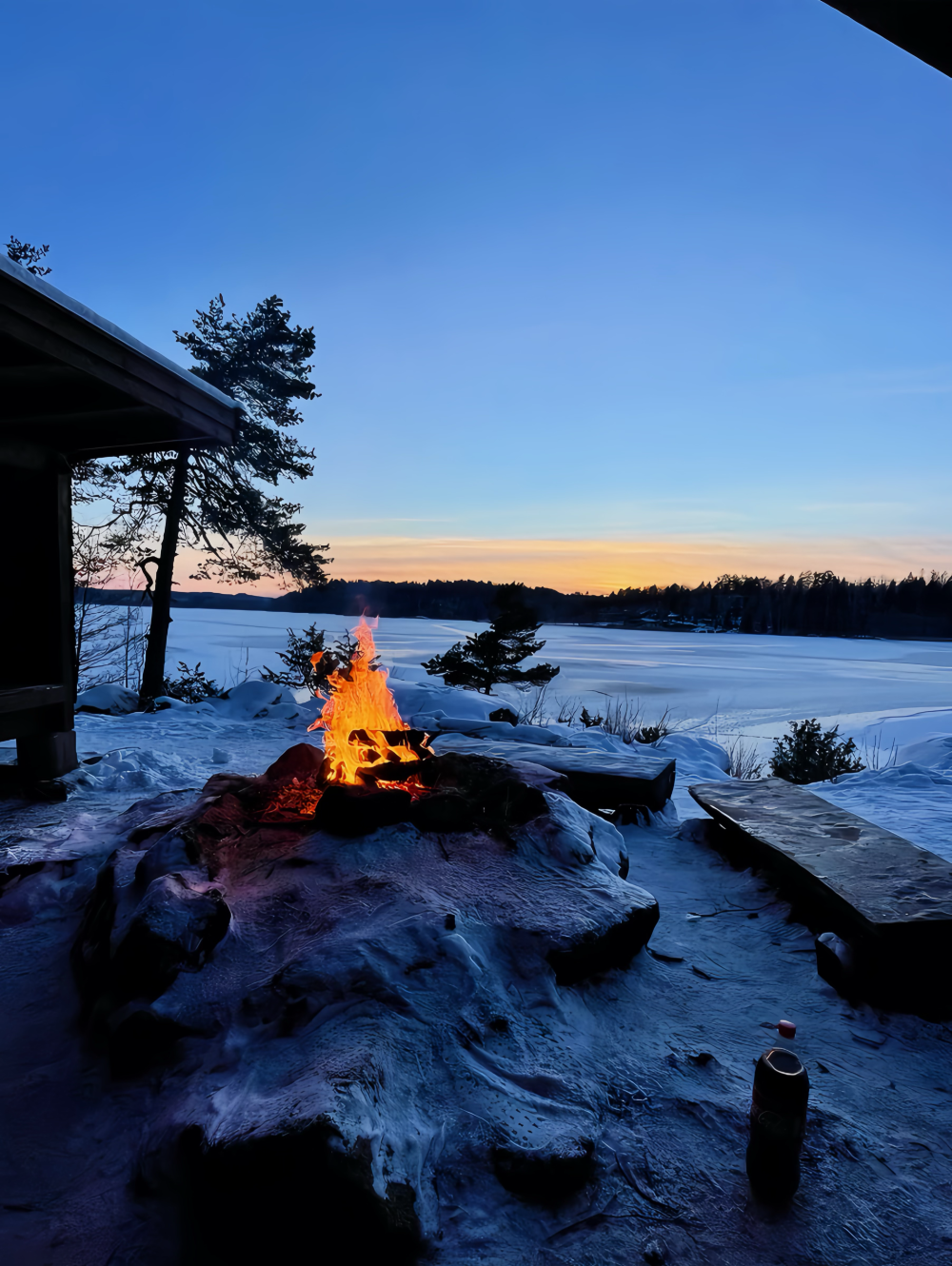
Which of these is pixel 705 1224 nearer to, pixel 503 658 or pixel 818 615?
pixel 503 658

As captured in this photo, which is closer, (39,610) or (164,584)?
(39,610)

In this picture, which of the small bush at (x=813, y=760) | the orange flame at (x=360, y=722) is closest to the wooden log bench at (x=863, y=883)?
the orange flame at (x=360, y=722)

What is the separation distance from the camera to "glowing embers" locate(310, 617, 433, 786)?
4.18 m

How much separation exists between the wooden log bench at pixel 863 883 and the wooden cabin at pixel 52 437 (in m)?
5.06

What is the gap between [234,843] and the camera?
3.78 metres

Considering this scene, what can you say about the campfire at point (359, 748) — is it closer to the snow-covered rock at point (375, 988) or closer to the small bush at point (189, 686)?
the snow-covered rock at point (375, 988)

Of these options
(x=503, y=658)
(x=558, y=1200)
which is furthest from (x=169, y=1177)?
(x=503, y=658)

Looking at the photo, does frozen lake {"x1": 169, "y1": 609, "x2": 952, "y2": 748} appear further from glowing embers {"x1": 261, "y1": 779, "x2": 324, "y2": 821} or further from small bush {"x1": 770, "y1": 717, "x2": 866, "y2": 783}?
glowing embers {"x1": 261, "y1": 779, "x2": 324, "y2": 821}

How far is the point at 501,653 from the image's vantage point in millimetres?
15539

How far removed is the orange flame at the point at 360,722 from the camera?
425cm

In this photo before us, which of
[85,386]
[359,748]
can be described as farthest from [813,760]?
[85,386]

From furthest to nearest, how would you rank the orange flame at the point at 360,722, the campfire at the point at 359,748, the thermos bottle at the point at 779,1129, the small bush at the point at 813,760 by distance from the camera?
1. the small bush at the point at 813,760
2. the orange flame at the point at 360,722
3. the campfire at the point at 359,748
4. the thermos bottle at the point at 779,1129

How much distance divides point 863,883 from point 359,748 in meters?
2.97

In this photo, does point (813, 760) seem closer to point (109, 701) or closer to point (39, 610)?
point (39, 610)
